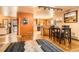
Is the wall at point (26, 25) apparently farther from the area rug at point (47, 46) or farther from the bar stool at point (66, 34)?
the bar stool at point (66, 34)

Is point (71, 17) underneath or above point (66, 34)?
above

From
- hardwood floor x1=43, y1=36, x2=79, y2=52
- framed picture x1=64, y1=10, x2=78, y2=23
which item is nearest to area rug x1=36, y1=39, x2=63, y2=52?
hardwood floor x1=43, y1=36, x2=79, y2=52

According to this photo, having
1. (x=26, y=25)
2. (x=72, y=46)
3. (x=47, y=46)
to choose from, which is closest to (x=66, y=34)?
(x=72, y=46)

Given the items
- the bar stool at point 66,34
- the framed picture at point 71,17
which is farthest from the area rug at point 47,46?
the framed picture at point 71,17

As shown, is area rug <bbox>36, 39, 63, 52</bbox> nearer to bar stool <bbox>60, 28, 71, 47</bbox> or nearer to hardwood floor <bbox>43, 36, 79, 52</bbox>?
hardwood floor <bbox>43, 36, 79, 52</bbox>

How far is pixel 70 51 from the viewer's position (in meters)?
1.81

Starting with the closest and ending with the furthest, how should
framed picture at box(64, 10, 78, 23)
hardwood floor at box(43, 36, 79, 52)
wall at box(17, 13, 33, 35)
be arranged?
hardwood floor at box(43, 36, 79, 52) → framed picture at box(64, 10, 78, 23) → wall at box(17, 13, 33, 35)

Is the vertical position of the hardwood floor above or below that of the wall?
below

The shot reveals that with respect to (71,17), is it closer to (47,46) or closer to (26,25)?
(47,46)

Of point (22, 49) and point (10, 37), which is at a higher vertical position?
point (10, 37)
